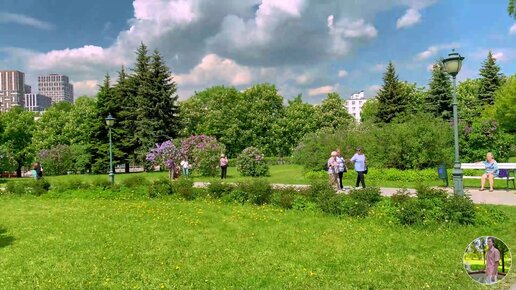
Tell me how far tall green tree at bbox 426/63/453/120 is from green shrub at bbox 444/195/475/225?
1474 inches

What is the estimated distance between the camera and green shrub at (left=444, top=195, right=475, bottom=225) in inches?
361

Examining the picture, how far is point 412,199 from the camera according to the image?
10.2 m

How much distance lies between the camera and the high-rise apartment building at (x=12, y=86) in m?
163

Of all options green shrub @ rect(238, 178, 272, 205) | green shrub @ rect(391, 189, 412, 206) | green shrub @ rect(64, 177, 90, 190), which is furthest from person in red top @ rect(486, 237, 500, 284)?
green shrub @ rect(64, 177, 90, 190)

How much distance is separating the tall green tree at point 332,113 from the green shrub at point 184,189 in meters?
42.1

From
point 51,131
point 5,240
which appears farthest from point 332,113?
point 5,240

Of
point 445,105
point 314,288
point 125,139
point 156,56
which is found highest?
point 156,56

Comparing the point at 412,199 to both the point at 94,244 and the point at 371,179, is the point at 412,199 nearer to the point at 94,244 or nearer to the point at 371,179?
the point at 94,244

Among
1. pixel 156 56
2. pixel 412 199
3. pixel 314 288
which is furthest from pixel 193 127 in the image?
pixel 314 288

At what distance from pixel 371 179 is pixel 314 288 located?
16.4 meters

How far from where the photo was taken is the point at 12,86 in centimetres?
17575

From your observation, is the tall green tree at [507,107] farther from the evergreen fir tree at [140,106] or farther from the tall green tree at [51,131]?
the tall green tree at [51,131]

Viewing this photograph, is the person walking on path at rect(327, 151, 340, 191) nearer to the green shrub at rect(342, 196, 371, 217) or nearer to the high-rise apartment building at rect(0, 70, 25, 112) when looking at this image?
the green shrub at rect(342, 196, 371, 217)

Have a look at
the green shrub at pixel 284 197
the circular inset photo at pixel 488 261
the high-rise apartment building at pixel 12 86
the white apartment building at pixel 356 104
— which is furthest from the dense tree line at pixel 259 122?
the high-rise apartment building at pixel 12 86
